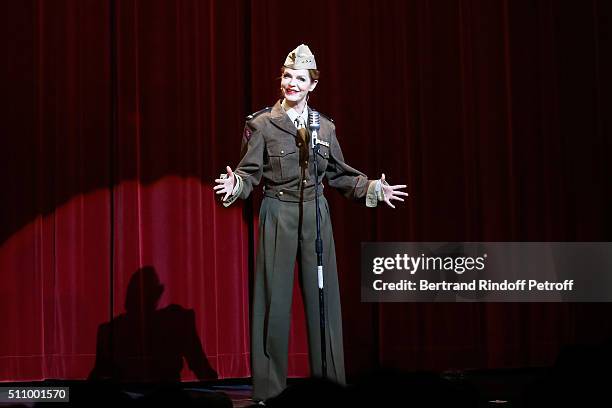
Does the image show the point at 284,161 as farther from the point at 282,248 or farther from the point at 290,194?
the point at 282,248

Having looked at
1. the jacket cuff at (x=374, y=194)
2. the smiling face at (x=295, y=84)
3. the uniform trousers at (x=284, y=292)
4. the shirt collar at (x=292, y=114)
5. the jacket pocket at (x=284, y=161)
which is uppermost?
the smiling face at (x=295, y=84)

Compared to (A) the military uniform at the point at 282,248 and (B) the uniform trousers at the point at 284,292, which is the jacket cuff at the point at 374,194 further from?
(B) the uniform trousers at the point at 284,292

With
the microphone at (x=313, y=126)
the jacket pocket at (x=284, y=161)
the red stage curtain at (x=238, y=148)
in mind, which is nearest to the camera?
the microphone at (x=313, y=126)

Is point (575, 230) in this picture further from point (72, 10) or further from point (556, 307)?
point (72, 10)

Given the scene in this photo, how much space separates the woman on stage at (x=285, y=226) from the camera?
12.2 feet

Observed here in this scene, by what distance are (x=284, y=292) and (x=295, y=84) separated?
3.28 feet

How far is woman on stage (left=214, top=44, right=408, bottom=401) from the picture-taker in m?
3.71

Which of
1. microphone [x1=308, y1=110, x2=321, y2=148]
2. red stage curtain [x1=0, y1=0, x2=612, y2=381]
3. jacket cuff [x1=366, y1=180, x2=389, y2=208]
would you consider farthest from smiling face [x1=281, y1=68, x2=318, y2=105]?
red stage curtain [x1=0, y1=0, x2=612, y2=381]

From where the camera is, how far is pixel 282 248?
3762 mm

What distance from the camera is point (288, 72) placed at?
12.7 ft

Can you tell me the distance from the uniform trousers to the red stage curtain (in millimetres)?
1609

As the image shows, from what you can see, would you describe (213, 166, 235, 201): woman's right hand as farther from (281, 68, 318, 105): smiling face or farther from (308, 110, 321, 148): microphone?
(281, 68, 318, 105): smiling face

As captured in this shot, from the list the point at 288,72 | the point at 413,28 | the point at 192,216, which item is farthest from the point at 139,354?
the point at 413,28

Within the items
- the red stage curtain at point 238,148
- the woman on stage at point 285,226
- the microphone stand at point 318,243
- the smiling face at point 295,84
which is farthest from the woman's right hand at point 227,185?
the red stage curtain at point 238,148
